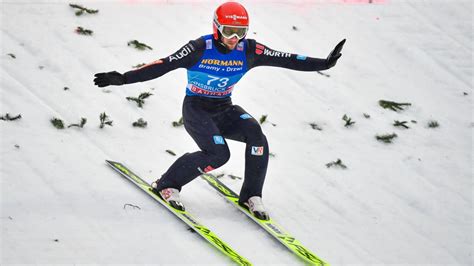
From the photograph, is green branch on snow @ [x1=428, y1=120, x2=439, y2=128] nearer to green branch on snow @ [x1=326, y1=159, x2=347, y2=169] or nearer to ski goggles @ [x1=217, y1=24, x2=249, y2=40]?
green branch on snow @ [x1=326, y1=159, x2=347, y2=169]

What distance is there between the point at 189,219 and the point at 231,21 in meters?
1.90

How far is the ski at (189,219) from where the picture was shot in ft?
21.1

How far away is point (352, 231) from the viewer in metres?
7.34

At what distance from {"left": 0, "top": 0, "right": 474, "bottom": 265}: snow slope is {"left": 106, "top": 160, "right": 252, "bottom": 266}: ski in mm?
87

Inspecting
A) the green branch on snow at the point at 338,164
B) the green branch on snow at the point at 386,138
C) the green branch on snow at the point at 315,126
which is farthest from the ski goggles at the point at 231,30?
the green branch on snow at the point at 386,138

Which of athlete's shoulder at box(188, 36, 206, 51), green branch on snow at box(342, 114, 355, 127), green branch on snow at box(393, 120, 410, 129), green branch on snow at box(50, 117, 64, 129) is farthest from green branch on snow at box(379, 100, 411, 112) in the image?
green branch on snow at box(50, 117, 64, 129)

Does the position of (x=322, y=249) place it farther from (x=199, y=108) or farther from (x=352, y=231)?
(x=199, y=108)

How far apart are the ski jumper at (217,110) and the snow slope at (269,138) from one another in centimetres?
43

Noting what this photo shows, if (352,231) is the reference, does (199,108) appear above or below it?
above

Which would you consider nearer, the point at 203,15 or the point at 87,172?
the point at 87,172

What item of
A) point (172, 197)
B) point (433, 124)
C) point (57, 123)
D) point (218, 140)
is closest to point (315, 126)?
point (433, 124)

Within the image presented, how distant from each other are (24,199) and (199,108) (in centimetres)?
187

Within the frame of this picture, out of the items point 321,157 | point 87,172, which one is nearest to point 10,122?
point 87,172

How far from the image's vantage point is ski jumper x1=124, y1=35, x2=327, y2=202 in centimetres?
705
